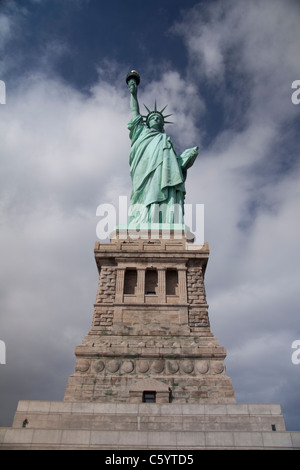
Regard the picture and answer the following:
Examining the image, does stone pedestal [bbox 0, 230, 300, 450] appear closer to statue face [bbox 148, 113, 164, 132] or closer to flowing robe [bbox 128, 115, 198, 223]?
flowing robe [bbox 128, 115, 198, 223]

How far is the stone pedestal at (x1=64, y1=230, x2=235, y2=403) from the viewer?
14.1 meters

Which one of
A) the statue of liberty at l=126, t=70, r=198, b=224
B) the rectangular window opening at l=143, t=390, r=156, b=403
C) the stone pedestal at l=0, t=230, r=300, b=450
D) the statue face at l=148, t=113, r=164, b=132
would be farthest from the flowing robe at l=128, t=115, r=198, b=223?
the rectangular window opening at l=143, t=390, r=156, b=403

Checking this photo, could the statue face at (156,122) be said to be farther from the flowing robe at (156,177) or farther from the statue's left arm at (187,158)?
the statue's left arm at (187,158)

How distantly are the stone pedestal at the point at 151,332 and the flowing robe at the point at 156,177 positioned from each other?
2511 mm

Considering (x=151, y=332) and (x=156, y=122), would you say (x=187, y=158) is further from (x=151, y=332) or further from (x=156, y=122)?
(x=151, y=332)

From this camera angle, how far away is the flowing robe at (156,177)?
22.8 metres

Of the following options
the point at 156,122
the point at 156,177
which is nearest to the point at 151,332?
the point at 156,177

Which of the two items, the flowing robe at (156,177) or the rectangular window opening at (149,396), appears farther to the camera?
the flowing robe at (156,177)

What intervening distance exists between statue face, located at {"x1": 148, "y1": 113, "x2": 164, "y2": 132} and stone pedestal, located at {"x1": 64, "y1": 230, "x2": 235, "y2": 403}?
11.2 meters

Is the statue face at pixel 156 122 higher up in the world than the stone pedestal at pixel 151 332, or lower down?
higher up

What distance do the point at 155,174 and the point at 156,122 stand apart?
6.40 meters

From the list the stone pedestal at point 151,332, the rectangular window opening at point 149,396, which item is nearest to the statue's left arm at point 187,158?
the stone pedestal at point 151,332
